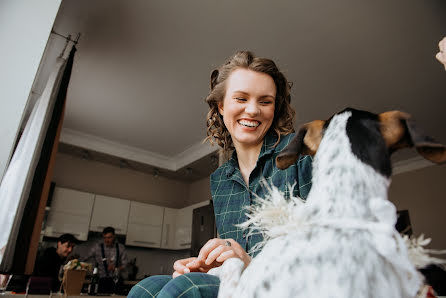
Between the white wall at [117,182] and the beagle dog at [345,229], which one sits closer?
the beagle dog at [345,229]

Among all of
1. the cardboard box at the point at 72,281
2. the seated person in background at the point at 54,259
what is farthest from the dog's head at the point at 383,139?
the seated person in background at the point at 54,259

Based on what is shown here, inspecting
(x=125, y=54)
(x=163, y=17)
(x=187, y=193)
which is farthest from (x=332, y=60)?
(x=187, y=193)

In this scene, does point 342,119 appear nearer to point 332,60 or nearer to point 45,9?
point 45,9

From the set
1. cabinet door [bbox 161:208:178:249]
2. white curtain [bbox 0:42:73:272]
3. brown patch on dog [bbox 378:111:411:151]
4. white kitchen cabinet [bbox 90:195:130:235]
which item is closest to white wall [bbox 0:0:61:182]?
white curtain [bbox 0:42:73:272]

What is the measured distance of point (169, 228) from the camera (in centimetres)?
640

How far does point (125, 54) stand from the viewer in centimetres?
335

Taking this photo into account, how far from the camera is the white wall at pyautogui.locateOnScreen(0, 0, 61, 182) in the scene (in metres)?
1.15

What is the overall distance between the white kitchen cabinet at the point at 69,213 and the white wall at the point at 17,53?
175 inches

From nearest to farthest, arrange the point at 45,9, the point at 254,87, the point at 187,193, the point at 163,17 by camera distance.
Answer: the point at 254,87
the point at 45,9
the point at 163,17
the point at 187,193

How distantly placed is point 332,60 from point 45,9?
273cm

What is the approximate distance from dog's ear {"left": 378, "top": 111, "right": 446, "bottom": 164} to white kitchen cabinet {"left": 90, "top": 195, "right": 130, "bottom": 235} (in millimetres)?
5718

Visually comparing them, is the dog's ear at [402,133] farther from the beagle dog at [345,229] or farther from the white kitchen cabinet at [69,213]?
the white kitchen cabinet at [69,213]

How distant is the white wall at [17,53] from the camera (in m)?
1.15

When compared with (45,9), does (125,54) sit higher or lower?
higher
